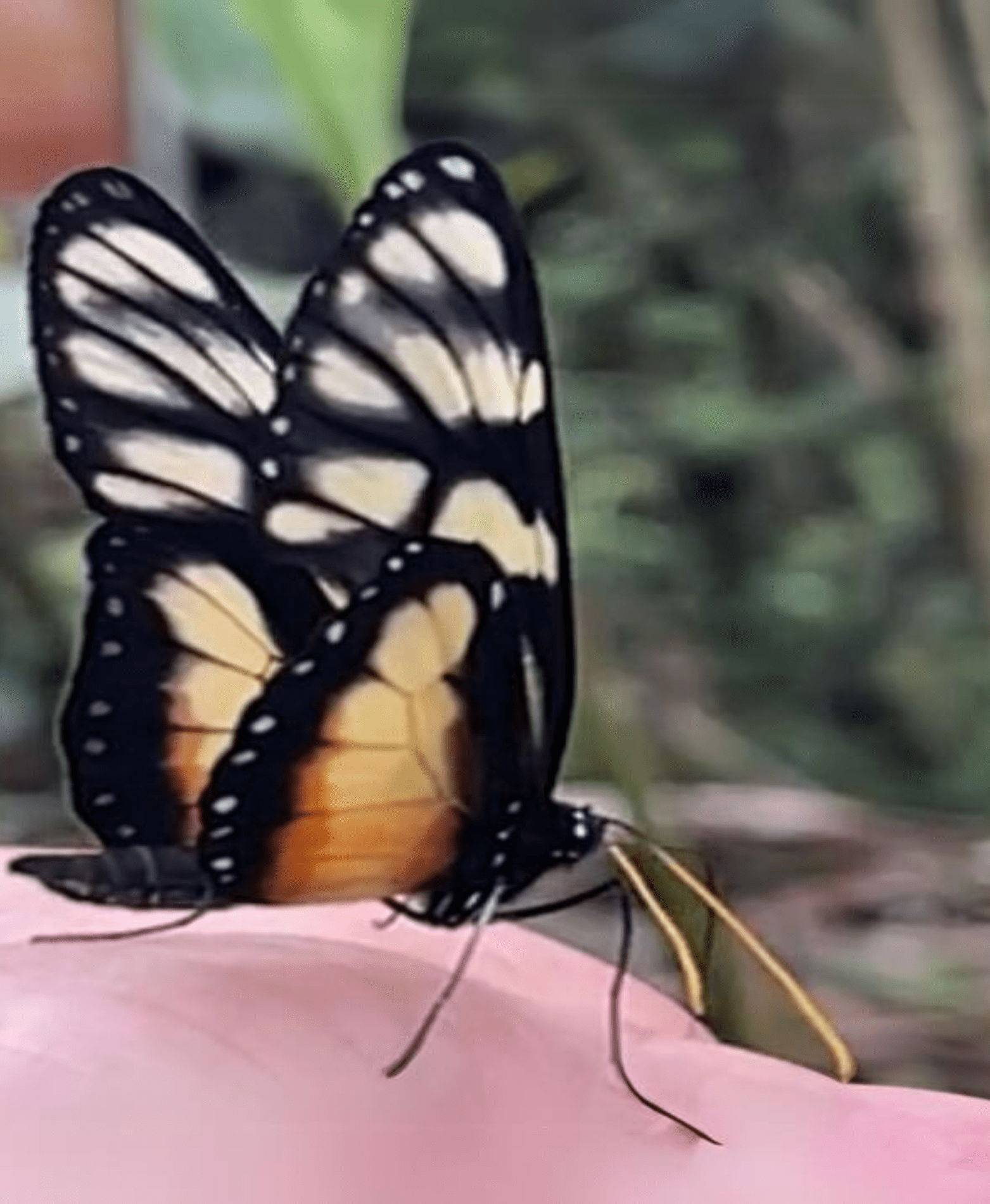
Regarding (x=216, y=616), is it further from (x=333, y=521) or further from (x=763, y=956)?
(x=763, y=956)

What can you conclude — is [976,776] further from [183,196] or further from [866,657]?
[183,196]

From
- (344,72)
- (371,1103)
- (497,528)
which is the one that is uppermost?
(344,72)

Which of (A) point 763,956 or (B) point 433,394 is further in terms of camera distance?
(A) point 763,956

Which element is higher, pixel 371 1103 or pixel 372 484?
pixel 372 484

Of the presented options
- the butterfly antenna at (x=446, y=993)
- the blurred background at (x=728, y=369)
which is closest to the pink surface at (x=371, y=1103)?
the butterfly antenna at (x=446, y=993)

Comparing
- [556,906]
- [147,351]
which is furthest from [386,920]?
[147,351]

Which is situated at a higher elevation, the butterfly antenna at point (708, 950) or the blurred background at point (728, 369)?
the blurred background at point (728, 369)

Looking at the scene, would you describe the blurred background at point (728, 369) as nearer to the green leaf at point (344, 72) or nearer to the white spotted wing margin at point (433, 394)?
the green leaf at point (344, 72)

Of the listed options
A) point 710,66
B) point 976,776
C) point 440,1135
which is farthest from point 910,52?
point 440,1135
